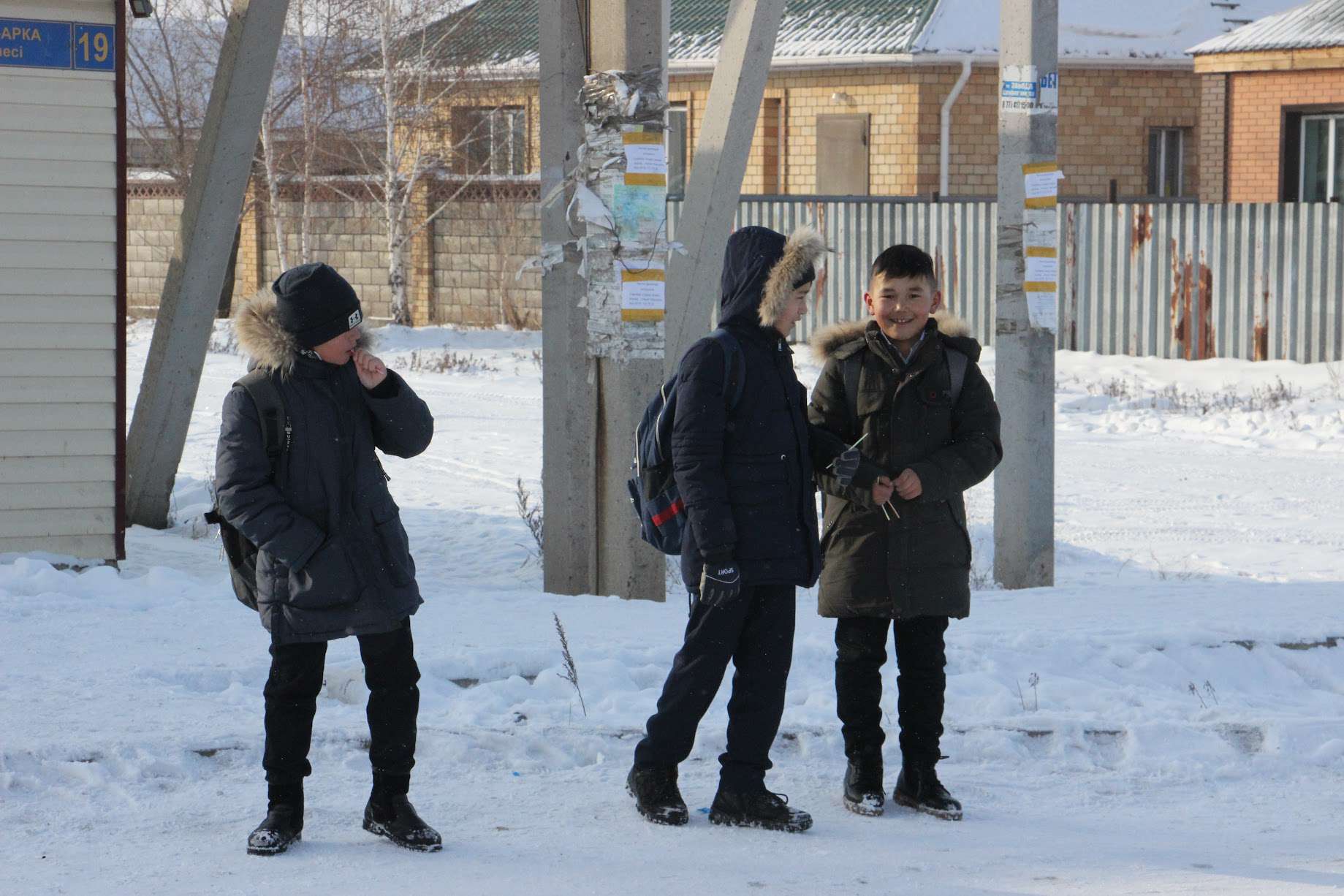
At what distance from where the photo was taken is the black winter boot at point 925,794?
4.25 m

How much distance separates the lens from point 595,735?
15.8 feet

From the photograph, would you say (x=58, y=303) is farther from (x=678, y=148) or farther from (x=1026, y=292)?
(x=678, y=148)

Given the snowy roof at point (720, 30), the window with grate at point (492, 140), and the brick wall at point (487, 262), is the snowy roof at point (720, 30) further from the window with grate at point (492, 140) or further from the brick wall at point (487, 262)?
the brick wall at point (487, 262)

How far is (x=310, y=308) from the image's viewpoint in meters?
3.84

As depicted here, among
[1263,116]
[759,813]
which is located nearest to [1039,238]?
[759,813]

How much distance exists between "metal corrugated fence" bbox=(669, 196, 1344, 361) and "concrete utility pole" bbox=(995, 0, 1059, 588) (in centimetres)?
979

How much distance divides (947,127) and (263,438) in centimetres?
1976

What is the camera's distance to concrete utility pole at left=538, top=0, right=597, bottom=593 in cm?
620

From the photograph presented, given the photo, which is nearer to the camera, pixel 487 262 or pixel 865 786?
pixel 865 786

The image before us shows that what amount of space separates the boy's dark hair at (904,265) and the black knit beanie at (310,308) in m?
1.38

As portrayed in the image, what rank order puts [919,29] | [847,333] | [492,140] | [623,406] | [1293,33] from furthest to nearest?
[492,140] → [919,29] → [1293,33] → [623,406] → [847,333]

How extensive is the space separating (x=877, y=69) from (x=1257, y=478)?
43.0 ft

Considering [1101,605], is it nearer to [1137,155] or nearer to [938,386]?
[938,386]

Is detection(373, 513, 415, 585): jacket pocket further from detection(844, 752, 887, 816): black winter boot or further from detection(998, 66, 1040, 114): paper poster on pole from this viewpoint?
detection(998, 66, 1040, 114): paper poster on pole
